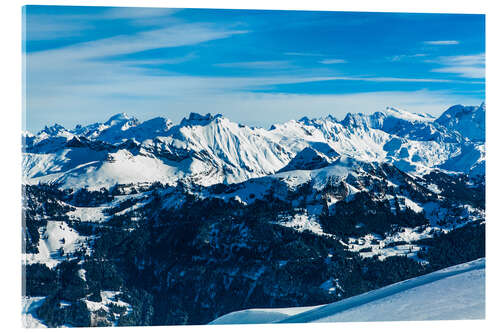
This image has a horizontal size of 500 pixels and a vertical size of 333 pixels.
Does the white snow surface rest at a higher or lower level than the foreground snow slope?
lower

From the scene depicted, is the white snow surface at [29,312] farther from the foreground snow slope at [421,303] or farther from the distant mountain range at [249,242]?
the foreground snow slope at [421,303]

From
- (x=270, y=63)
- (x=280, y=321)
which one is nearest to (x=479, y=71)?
(x=270, y=63)

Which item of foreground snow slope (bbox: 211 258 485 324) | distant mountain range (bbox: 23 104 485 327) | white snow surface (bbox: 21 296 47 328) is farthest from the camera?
distant mountain range (bbox: 23 104 485 327)

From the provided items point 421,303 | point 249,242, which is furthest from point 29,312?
point 249,242

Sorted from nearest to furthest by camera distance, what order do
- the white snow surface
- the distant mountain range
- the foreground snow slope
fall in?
the foreground snow slope
the white snow surface
the distant mountain range

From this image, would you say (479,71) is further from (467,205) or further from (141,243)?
(141,243)

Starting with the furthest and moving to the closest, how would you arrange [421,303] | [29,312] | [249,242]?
Result: [249,242] < [29,312] < [421,303]

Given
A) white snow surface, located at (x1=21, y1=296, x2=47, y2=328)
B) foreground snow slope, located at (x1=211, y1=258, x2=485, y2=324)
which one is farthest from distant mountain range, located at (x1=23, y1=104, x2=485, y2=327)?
foreground snow slope, located at (x1=211, y1=258, x2=485, y2=324)

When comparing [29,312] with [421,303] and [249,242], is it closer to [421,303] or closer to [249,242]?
[421,303]

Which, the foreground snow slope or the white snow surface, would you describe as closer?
the foreground snow slope

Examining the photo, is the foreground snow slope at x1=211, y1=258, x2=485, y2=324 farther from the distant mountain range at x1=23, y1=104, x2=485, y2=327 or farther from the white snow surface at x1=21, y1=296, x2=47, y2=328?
the distant mountain range at x1=23, y1=104, x2=485, y2=327
